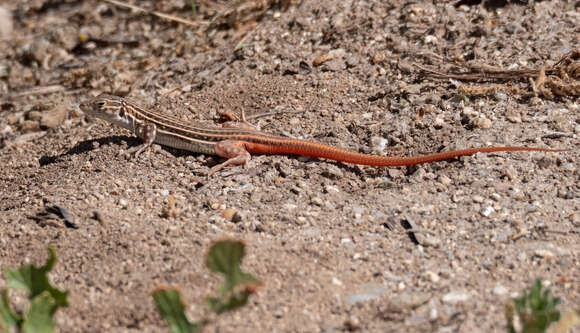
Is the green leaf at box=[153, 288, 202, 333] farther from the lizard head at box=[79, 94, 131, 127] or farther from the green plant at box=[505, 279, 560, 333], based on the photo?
the lizard head at box=[79, 94, 131, 127]

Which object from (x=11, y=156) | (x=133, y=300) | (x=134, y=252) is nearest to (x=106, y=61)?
(x=11, y=156)

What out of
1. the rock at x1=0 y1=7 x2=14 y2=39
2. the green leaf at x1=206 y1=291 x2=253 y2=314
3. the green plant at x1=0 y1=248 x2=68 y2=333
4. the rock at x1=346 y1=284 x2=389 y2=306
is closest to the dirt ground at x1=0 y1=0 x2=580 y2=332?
the rock at x1=346 y1=284 x2=389 y2=306

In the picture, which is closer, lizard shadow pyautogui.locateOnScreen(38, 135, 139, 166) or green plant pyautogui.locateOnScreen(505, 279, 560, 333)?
green plant pyautogui.locateOnScreen(505, 279, 560, 333)

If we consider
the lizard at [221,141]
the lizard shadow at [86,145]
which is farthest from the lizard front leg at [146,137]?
the lizard shadow at [86,145]

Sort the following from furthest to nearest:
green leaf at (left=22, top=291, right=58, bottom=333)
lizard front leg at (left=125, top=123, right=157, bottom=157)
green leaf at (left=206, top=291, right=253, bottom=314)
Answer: lizard front leg at (left=125, top=123, right=157, bottom=157), green leaf at (left=22, top=291, right=58, bottom=333), green leaf at (left=206, top=291, right=253, bottom=314)

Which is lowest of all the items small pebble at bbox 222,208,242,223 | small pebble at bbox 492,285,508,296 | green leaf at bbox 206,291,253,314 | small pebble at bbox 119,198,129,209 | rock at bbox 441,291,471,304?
small pebble at bbox 119,198,129,209

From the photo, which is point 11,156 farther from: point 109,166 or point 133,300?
point 133,300
